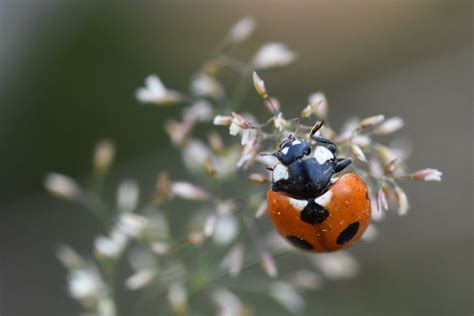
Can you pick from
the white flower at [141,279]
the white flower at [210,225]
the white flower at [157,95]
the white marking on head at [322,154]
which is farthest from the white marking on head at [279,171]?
the white flower at [141,279]

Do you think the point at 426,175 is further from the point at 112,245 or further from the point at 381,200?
the point at 112,245

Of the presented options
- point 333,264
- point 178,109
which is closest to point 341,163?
point 333,264

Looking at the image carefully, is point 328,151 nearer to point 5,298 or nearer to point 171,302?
point 171,302

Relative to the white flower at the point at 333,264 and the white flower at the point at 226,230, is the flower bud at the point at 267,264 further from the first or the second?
the white flower at the point at 333,264

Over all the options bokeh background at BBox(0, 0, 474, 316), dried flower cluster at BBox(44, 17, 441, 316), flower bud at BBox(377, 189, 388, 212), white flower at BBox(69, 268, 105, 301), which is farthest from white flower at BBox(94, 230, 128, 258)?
bokeh background at BBox(0, 0, 474, 316)

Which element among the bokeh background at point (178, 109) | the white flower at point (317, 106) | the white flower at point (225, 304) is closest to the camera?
the white flower at point (317, 106)

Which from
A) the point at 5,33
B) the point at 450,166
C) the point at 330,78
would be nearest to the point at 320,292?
the point at 450,166

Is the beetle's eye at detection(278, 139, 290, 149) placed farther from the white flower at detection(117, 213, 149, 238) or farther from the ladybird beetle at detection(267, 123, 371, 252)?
the white flower at detection(117, 213, 149, 238)
